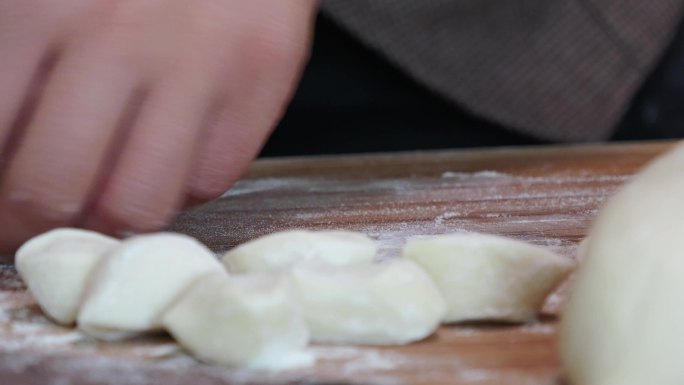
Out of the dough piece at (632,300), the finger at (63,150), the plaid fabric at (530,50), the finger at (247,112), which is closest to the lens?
the dough piece at (632,300)

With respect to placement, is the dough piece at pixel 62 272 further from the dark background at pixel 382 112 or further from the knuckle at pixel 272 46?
the dark background at pixel 382 112

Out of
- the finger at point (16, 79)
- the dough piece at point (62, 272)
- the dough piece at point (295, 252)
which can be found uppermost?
the finger at point (16, 79)

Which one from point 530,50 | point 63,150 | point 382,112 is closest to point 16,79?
point 63,150

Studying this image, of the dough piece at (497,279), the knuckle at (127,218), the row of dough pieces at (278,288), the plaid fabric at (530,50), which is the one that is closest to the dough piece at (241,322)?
the row of dough pieces at (278,288)

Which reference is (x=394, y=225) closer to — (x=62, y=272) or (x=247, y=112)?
(x=247, y=112)

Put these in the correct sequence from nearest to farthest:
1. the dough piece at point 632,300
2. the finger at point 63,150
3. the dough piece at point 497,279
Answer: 1. the dough piece at point 632,300
2. the dough piece at point 497,279
3. the finger at point 63,150

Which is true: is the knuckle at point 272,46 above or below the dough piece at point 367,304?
above

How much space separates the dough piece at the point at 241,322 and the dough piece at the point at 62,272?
0.08m

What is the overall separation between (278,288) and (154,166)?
0.28 m

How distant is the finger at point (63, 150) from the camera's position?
71cm

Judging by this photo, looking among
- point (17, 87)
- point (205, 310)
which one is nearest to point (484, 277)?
point (205, 310)

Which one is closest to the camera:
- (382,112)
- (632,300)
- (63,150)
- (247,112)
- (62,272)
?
(632,300)

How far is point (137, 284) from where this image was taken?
0.54 meters

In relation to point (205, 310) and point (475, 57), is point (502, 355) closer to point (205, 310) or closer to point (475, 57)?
point (205, 310)
